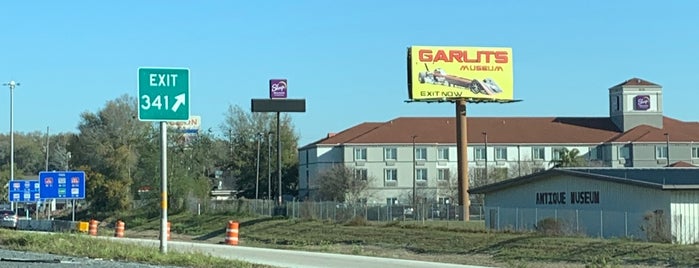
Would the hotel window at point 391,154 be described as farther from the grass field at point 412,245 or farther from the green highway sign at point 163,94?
the green highway sign at point 163,94

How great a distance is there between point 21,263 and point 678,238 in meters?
33.3

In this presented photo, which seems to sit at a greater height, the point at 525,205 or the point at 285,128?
the point at 285,128

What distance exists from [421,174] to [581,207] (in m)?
61.1

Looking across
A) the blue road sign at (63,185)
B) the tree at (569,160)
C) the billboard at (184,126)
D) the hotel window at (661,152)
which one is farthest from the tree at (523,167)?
the blue road sign at (63,185)

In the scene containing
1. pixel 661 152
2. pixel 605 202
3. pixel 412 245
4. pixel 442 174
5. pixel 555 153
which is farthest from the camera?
pixel 442 174

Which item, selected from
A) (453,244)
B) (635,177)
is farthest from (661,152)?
(453,244)

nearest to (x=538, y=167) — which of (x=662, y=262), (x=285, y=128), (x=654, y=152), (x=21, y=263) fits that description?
(x=654, y=152)

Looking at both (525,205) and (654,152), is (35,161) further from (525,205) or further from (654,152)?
(525,205)

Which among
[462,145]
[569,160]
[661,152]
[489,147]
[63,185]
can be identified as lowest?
[63,185]

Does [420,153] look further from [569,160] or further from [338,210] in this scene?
[338,210]

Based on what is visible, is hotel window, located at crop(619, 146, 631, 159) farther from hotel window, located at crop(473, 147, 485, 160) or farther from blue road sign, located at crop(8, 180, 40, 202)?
blue road sign, located at crop(8, 180, 40, 202)

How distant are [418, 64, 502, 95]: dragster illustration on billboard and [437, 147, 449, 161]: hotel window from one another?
42350mm

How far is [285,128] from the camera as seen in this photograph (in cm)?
12712

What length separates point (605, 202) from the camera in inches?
2105
